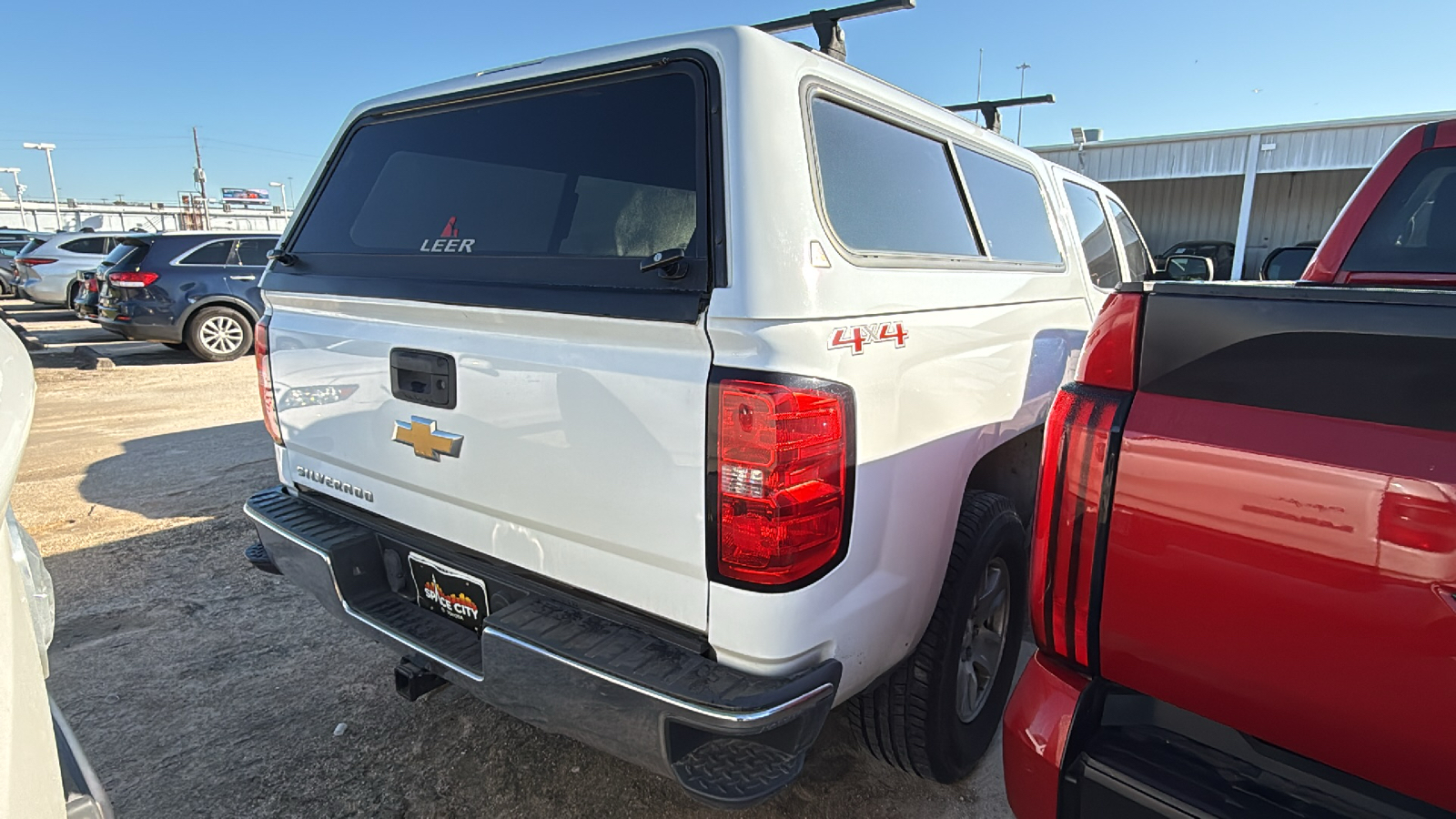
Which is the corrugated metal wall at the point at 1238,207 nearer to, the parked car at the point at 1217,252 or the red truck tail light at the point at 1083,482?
the parked car at the point at 1217,252

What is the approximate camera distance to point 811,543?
171 cm

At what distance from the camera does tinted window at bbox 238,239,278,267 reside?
10883mm

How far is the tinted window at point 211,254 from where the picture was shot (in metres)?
10.4

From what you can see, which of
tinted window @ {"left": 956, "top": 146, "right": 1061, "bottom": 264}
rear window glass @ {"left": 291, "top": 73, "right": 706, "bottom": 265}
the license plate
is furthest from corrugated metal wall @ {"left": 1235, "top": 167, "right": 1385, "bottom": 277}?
the license plate

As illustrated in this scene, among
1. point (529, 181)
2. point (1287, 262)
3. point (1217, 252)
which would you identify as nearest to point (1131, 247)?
point (1287, 262)

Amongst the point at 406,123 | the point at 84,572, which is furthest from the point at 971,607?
the point at 84,572

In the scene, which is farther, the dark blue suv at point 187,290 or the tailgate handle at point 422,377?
the dark blue suv at point 187,290

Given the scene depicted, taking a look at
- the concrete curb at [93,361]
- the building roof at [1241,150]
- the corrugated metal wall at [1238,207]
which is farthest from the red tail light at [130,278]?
the corrugated metal wall at [1238,207]

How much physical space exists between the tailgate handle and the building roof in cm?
1859

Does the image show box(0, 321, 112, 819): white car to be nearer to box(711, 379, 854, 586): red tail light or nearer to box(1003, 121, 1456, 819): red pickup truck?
box(711, 379, 854, 586): red tail light

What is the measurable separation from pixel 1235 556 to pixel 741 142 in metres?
1.25

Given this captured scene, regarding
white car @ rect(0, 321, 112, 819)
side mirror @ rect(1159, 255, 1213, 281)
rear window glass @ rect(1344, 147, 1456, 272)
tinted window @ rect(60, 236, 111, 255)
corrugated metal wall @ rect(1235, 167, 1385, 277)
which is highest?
corrugated metal wall @ rect(1235, 167, 1385, 277)

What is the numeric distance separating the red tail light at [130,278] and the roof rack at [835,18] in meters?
10.7

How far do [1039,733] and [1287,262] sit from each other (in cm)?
556
